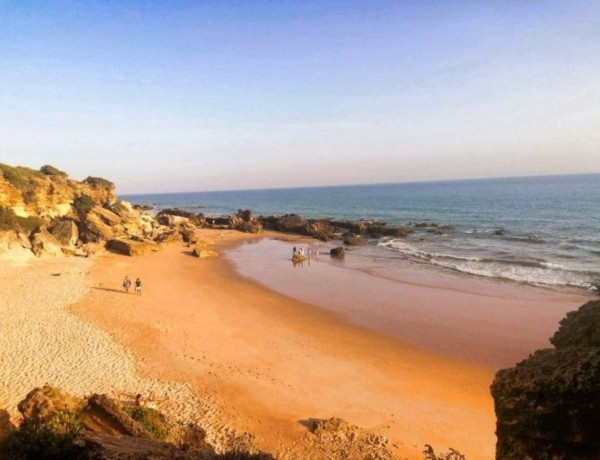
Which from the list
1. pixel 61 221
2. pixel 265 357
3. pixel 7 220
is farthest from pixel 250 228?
pixel 265 357

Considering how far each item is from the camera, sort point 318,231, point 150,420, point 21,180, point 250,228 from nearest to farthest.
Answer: point 150,420 → point 21,180 → point 318,231 → point 250,228

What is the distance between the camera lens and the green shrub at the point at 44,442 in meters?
7.48

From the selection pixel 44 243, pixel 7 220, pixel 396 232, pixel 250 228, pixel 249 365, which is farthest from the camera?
pixel 250 228

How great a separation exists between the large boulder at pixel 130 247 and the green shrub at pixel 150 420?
30833 mm

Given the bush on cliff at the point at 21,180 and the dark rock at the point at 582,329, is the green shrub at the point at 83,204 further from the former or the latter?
the dark rock at the point at 582,329

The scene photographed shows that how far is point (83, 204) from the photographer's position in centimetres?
4544

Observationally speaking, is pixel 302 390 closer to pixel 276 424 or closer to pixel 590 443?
pixel 276 424

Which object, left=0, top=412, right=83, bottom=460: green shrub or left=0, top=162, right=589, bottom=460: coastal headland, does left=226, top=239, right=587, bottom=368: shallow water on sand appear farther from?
left=0, top=412, right=83, bottom=460: green shrub

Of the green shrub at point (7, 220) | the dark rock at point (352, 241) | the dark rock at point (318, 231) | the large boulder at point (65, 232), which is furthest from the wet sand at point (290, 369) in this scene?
the dark rock at point (318, 231)

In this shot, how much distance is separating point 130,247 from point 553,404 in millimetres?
39372

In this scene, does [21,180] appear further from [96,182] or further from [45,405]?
[45,405]

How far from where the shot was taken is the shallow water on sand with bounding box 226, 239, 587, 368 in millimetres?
19297

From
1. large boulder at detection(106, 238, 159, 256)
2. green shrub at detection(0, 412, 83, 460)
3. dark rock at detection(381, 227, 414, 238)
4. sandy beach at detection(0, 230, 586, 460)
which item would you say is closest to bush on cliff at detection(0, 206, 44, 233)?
large boulder at detection(106, 238, 159, 256)

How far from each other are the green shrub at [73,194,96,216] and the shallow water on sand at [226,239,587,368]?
63.8 feet
